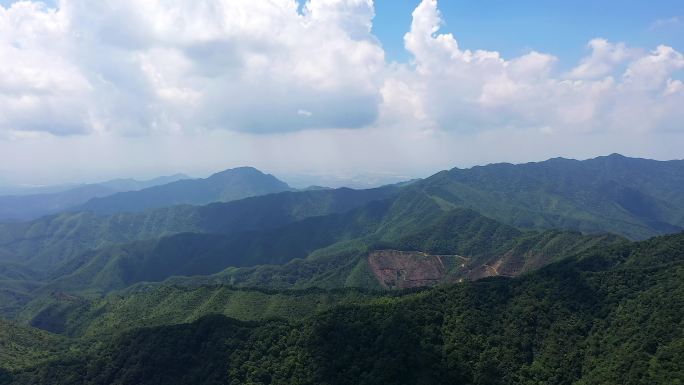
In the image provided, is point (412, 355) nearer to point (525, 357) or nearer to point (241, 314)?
point (525, 357)

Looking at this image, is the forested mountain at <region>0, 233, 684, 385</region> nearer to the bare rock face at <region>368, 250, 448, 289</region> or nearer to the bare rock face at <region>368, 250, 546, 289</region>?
the bare rock face at <region>368, 250, 546, 289</region>

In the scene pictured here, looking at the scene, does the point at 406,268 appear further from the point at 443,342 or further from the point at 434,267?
the point at 443,342

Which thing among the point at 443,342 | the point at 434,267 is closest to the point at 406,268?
the point at 434,267

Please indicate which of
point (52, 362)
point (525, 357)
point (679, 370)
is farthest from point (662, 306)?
point (52, 362)

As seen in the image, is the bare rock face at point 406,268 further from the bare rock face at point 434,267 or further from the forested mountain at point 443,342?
the forested mountain at point 443,342

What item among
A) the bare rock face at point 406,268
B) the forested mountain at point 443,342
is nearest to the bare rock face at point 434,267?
the bare rock face at point 406,268
